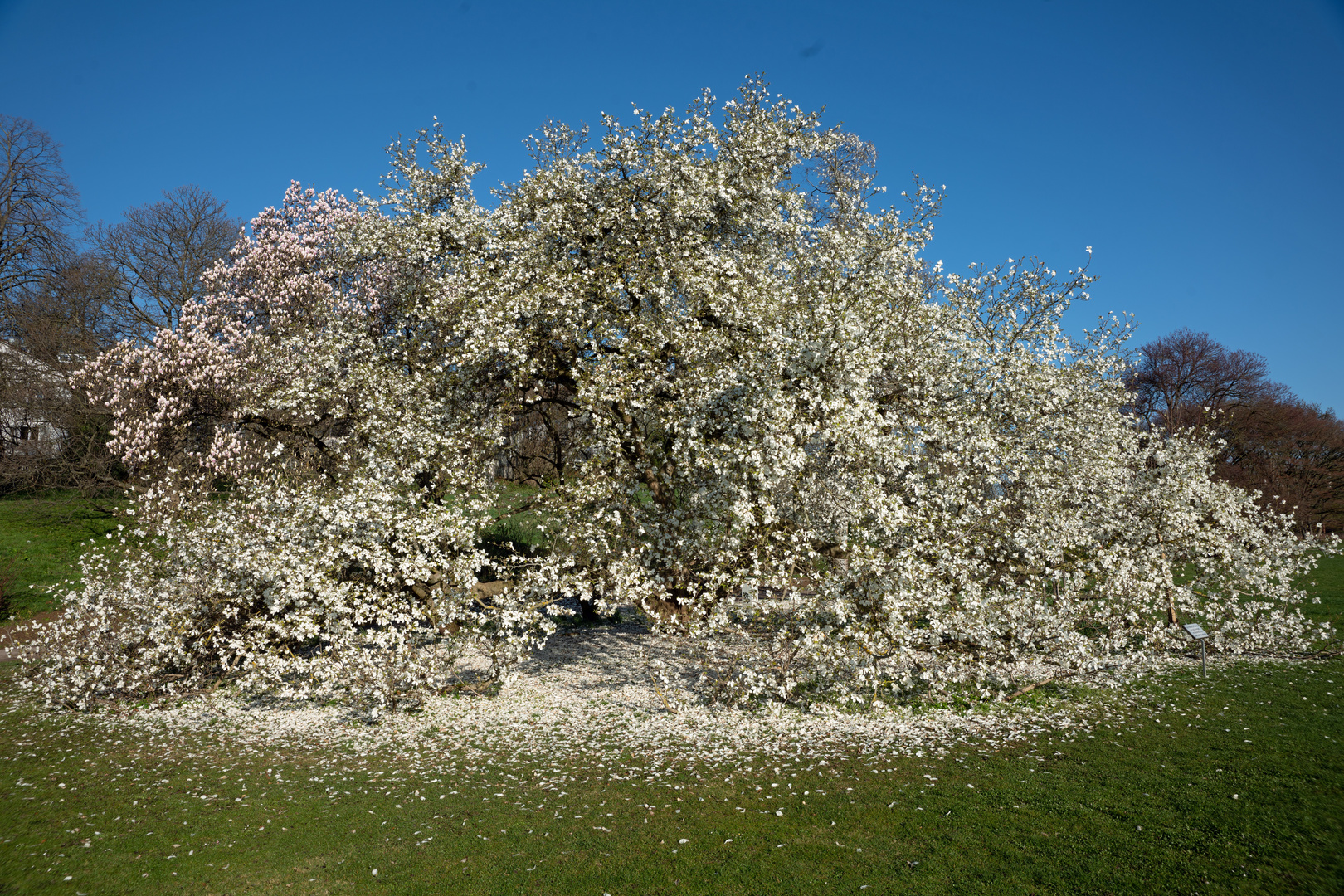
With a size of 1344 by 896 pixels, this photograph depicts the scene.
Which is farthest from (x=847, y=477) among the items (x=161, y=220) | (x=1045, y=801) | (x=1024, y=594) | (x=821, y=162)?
(x=161, y=220)

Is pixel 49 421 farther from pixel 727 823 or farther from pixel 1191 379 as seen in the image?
pixel 1191 379

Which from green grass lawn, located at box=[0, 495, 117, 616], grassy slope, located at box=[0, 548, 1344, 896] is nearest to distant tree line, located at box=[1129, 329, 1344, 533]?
grassy slope, located at box=[0, 548, 1344, 896]

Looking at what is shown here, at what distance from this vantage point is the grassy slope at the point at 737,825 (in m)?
6.20

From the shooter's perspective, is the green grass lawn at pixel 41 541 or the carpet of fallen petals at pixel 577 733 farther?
the green grass lawn at pixel 41 541

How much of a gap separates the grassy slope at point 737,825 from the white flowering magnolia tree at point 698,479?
2369 mm

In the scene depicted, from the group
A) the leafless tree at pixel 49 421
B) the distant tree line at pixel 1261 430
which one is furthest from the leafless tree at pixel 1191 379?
the leafless tree at pixel 49 421

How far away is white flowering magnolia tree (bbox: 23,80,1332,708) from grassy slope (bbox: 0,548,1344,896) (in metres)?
2.37

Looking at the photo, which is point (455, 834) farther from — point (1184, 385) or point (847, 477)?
point (1184, 385)

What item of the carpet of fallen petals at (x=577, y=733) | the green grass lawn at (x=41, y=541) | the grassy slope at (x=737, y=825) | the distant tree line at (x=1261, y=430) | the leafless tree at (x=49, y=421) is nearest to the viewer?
the grassy slope at (x=737, y=825)

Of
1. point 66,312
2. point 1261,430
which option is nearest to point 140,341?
point 66,312

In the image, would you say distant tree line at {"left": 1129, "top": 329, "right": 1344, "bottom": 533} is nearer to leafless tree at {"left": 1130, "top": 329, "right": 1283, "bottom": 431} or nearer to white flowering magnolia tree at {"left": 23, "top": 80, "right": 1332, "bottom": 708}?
leafless tree at {"left": 1130, "top": 329, "right": 1283, "bottom": 431}

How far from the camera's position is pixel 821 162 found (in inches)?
1053

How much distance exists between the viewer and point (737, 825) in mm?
7305

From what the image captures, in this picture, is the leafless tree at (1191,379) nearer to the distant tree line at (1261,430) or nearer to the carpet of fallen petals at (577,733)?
the distant tree line at (1261,430)
